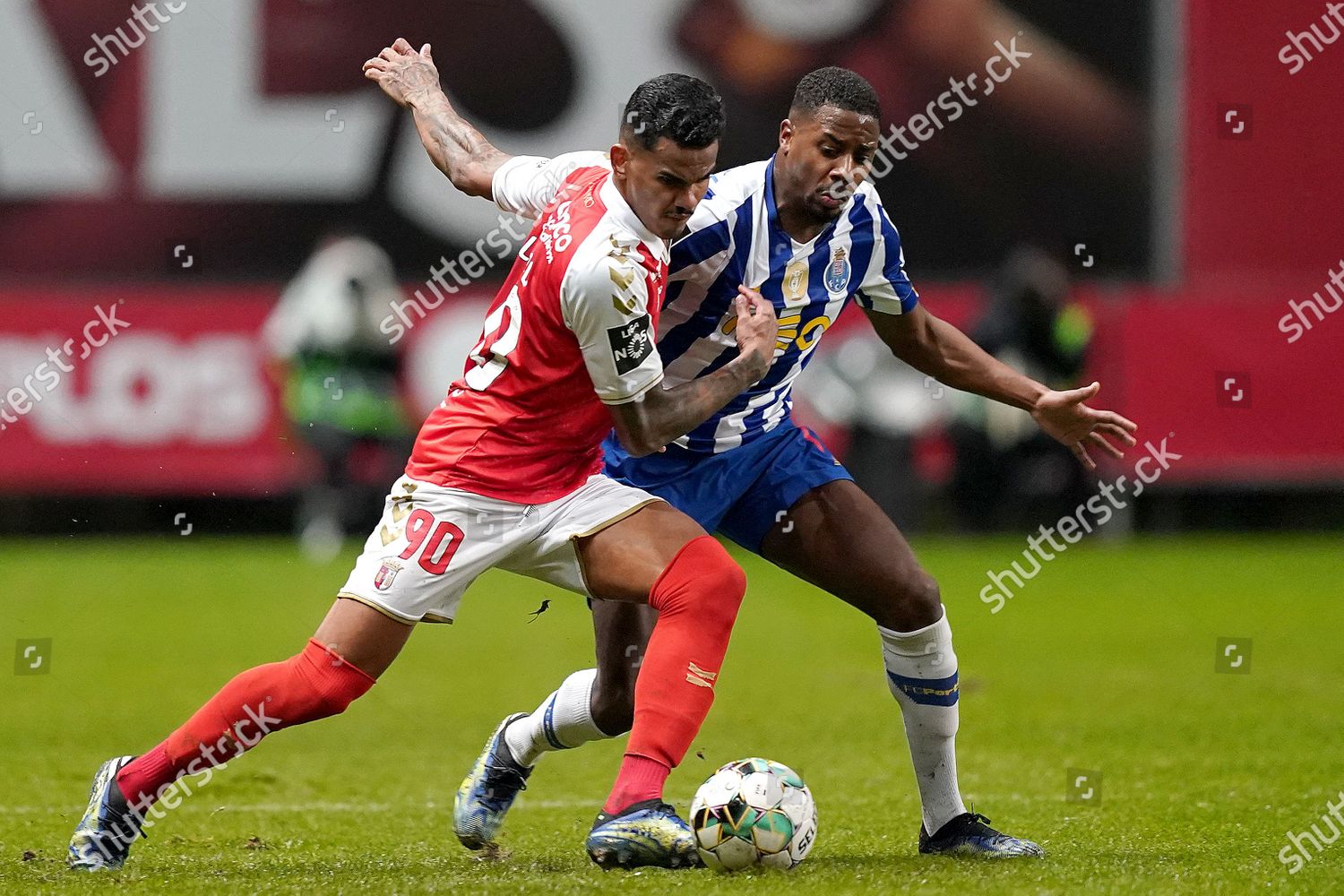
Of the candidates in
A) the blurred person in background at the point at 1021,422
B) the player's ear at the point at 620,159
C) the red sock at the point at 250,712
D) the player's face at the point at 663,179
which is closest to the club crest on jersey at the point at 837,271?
the player's face at the point at 663,179

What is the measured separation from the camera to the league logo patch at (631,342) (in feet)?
15.8

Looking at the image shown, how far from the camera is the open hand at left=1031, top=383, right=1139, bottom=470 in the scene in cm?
576

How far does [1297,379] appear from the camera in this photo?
16.3 m

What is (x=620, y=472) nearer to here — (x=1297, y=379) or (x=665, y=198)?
(x=665, y=198)

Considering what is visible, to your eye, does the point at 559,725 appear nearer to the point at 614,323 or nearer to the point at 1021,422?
the point at 614,323

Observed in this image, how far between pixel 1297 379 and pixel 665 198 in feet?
42.2

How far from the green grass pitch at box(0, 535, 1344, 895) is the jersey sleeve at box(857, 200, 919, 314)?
5.81ft

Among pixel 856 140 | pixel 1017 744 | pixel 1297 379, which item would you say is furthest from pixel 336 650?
pixel 1297 379

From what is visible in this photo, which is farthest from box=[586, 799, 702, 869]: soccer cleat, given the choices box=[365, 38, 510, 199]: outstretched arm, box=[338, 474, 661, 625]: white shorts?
box=[365, 38, 510, 199]: outstretched arm

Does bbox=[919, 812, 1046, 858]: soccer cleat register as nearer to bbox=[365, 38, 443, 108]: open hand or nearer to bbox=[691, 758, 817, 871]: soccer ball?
bbox=[691, 758, 817, 871]: soccer ball

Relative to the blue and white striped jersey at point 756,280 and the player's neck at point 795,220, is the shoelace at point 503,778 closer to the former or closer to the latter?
the blue and white striped jersey at point 756,280

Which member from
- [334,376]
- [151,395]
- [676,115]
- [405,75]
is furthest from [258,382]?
[676,115]

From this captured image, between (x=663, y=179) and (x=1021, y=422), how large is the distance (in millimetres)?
11881

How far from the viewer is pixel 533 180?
5543mm
